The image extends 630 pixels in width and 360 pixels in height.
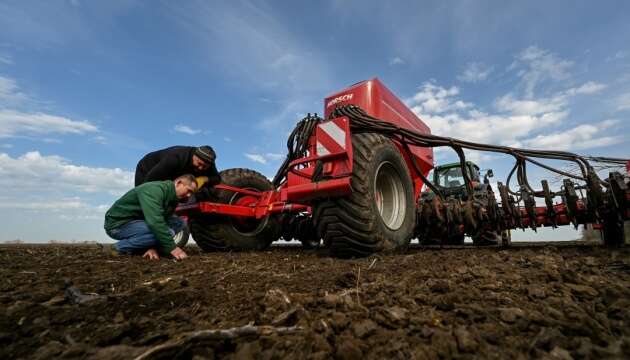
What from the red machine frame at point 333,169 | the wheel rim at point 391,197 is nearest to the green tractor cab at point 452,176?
the red machine frame at point 333,169

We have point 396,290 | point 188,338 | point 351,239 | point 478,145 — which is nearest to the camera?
point 188,338

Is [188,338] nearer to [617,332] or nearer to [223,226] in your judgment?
[617,332]

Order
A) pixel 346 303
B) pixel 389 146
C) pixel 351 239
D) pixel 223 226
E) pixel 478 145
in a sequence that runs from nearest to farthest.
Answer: pixel 346 303, pixel 351 239, pixel 389 146, pixel 223 226, pixel 478 145

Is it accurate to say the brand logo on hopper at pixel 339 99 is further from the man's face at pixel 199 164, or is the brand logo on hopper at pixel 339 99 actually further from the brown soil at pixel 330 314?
the brown soil at pixel 330 314

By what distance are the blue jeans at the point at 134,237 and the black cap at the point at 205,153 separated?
93 centimetres

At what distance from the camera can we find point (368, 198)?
9.31 feet

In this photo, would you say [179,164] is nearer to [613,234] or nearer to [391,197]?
[391,197]

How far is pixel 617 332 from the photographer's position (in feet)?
3.71

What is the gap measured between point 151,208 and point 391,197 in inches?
95.3

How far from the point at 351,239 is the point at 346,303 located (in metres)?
1.48

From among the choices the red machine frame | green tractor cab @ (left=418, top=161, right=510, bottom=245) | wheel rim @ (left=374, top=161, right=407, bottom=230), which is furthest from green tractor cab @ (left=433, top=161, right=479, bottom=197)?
wheel rim @ (left=374, top=161, right=407, bottom=230)

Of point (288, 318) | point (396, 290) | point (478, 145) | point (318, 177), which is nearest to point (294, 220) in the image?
point (318, 177)

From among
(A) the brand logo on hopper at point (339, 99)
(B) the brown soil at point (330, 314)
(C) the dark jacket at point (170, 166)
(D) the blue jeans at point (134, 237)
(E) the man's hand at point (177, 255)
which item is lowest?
(B) the brown soil at point (330, 314)

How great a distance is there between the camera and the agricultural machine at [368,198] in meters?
2.87
